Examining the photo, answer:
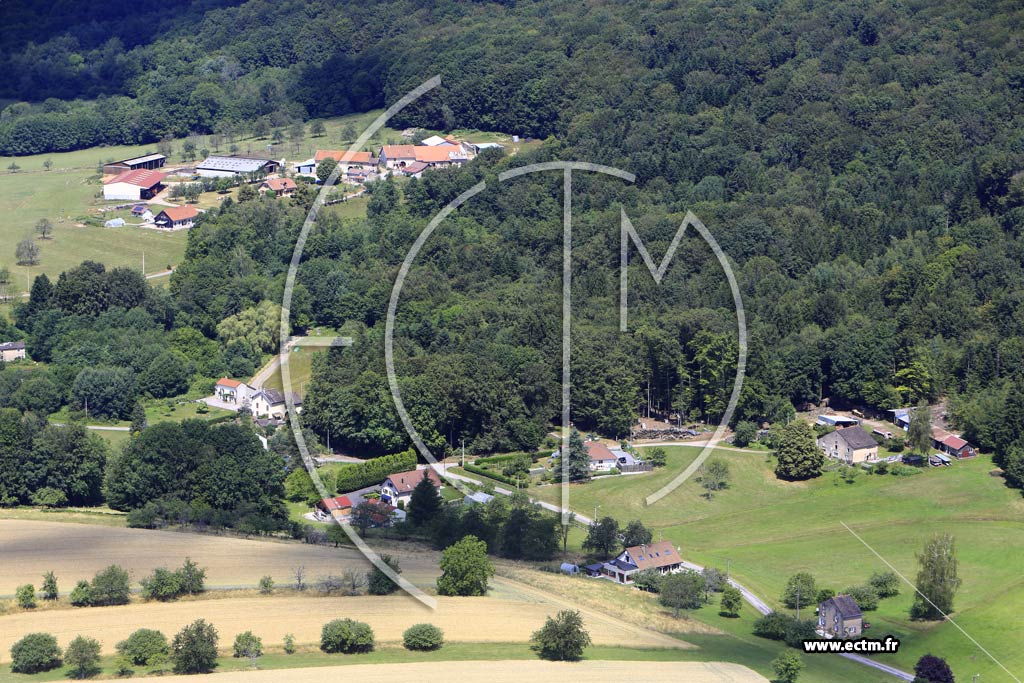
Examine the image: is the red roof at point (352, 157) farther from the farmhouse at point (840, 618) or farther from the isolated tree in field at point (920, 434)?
the farmhouse at point (840, 618)

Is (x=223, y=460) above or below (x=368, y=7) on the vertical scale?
below

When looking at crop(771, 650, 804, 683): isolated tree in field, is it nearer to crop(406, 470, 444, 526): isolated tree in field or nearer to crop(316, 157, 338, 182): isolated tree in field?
crop(406, 470, 444, 526): isolated tree in field

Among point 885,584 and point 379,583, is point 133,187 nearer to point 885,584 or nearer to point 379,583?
point 379,583

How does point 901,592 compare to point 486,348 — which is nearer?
point 901,592

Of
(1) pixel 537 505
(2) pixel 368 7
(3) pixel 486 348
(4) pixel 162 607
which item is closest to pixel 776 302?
(3) pixel 486 348

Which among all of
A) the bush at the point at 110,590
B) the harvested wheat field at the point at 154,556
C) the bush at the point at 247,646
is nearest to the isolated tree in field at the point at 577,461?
the harvested wheat field at the point at 154,556

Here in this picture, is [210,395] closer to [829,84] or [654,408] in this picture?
[654,408]
